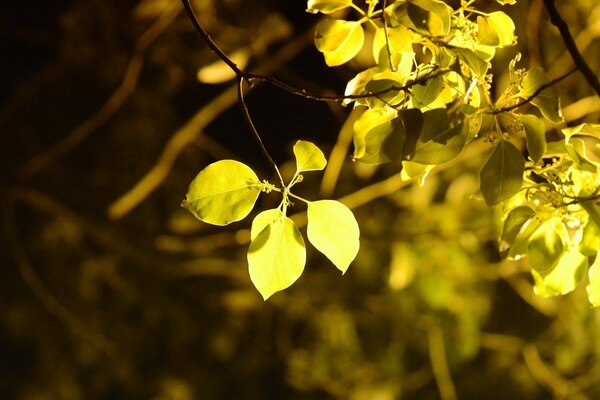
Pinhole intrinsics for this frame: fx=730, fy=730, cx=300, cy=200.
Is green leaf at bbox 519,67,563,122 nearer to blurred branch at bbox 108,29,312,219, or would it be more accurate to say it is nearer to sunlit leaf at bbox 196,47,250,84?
sunlit leaf at bbox 196,47,250,84

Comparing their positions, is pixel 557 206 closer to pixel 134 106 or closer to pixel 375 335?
pixel 375 335

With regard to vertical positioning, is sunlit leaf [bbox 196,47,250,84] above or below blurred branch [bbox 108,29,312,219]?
above

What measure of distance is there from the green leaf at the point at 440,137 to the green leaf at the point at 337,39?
122 millimetres

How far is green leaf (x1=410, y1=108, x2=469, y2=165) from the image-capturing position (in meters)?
0.55

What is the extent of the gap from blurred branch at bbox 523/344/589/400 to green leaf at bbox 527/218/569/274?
51.7 inches

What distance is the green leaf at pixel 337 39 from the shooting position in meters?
0.62

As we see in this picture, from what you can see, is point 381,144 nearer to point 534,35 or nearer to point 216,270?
point 534,35

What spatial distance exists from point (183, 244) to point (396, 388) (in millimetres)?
678

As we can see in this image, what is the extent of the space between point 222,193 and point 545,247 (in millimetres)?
263

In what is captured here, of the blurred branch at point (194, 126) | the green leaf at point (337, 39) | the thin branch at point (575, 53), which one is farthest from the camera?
the blurred branch at point (194, 126)

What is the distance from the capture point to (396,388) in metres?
1.92

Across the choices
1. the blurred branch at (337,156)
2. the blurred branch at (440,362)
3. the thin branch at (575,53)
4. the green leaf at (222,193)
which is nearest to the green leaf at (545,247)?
the thin branch at (575,53)

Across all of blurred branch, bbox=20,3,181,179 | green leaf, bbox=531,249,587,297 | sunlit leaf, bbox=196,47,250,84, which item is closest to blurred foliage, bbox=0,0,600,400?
blurred branch, bbox=20,3,181,179

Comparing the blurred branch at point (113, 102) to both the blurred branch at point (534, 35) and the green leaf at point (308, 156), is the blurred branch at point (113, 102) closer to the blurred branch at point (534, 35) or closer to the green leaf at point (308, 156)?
the blurred branch at point (534, 35)
